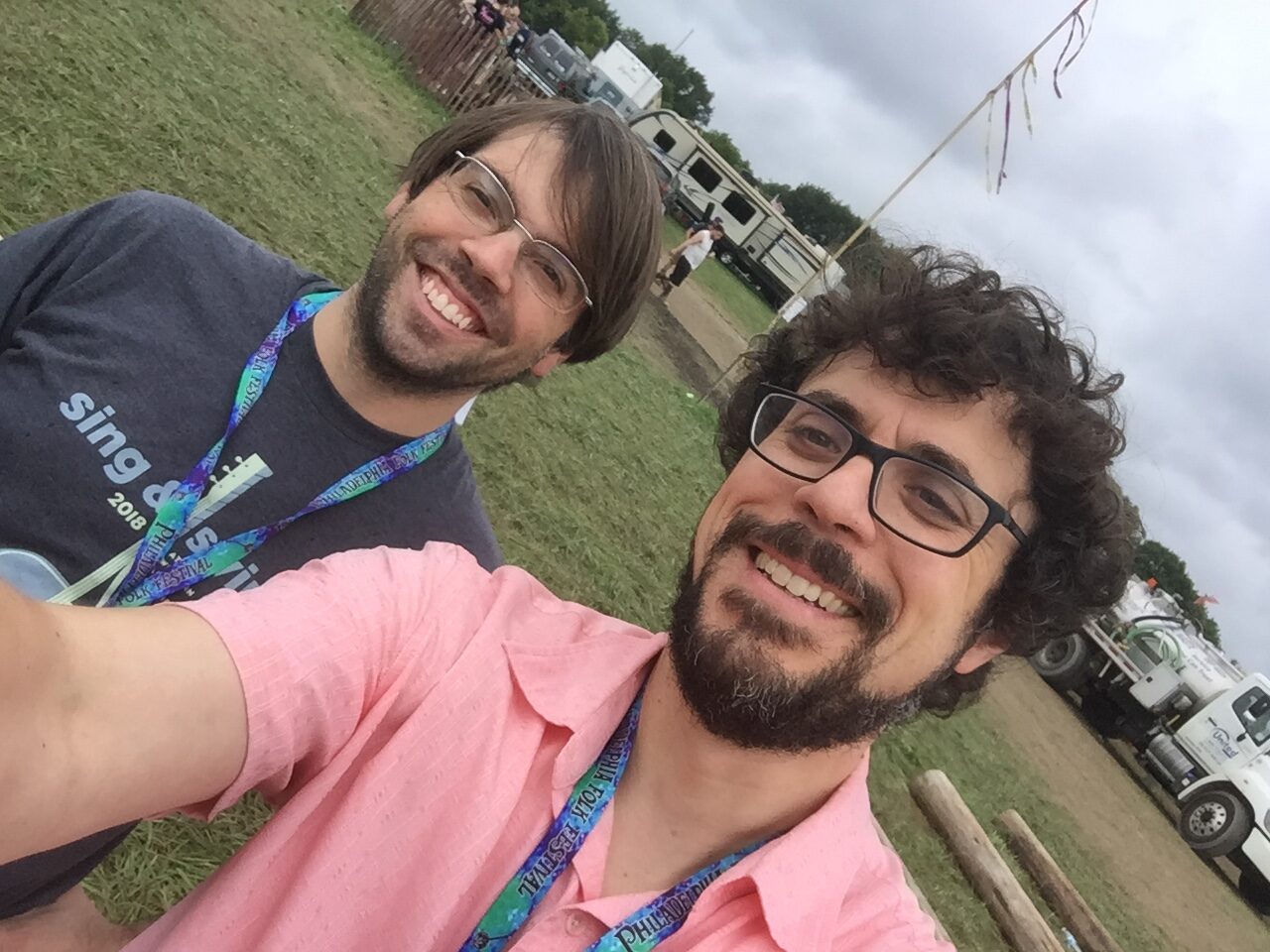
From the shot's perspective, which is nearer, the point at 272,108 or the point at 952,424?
the point at 952,424

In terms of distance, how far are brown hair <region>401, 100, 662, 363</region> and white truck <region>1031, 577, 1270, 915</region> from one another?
25.0ft

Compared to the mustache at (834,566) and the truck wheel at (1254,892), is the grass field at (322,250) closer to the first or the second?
the mustache at (834,566)

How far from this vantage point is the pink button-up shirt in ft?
4.04

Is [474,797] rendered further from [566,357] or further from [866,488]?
[566,357]

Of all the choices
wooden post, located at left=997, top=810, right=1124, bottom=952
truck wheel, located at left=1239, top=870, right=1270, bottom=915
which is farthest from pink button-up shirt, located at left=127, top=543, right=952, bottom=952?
truck wheel, located at left=1239, top=870, right=1270, bottom=915

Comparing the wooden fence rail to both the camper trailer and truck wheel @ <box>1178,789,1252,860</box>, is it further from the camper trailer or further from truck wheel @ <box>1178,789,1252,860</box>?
truck wheel @ <box>1178,789,1252,860</box>

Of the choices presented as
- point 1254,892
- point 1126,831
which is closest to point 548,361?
point 1126,831

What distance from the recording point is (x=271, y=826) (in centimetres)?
127

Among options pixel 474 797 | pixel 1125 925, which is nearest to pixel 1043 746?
pixel 1125 925

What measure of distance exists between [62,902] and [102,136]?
15.5ft

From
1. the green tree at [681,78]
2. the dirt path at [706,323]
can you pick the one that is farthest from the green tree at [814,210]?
the dirt path at [706,323]

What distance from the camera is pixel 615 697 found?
1546mm

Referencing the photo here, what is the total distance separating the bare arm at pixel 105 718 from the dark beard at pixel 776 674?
751mm

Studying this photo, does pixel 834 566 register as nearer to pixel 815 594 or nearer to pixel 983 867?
pixel 815 594
